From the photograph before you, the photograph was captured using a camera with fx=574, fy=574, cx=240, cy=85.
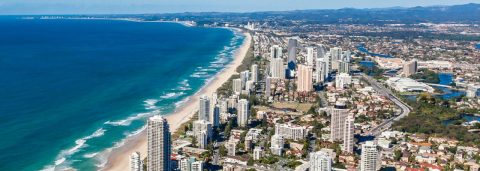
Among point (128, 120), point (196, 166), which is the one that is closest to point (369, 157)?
point (196, 166)

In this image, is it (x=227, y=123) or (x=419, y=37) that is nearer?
(x=227, y=123)

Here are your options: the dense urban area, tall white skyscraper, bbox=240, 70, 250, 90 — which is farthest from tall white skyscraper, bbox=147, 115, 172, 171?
tall white skyscraper, bbox=240, 70, 250, 90

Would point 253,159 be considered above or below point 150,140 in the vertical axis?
below

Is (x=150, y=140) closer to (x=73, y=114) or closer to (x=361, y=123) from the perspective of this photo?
(x=73, y=114)

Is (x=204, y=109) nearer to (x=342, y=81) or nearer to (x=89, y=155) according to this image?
(x=89, y=155)

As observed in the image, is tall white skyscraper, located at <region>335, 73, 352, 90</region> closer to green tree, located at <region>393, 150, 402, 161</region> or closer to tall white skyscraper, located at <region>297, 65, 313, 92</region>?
tall white skyscraper, located at <region>297, 65, 313, 92</region>

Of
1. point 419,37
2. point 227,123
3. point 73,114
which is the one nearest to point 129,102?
point 73,114
